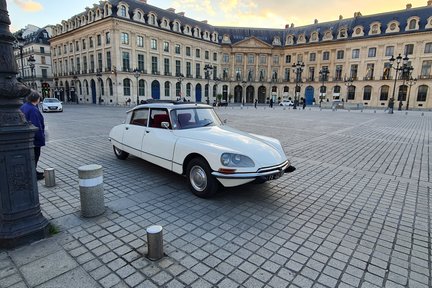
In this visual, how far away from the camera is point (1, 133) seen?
289 cm

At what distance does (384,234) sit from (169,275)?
10.4 feet

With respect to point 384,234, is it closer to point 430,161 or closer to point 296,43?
point 430,161

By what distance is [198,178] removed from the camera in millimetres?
4820

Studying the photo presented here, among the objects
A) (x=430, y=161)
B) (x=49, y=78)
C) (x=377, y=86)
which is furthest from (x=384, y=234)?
(x=49, y=78)

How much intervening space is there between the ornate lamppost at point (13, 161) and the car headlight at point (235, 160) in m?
2.76

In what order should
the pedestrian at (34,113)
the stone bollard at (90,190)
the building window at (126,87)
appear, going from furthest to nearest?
the building window at (126,87) < the pedestrian at (34,113) < the stone bollard at (90,190)

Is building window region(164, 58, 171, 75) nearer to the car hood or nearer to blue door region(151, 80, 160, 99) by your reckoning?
blue door region(151, 80, 160, 99)

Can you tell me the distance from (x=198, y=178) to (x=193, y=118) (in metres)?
1.59

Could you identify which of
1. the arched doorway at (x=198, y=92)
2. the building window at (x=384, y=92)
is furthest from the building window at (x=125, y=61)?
the building window at (x=384, y=92)

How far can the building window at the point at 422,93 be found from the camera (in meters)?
50.8

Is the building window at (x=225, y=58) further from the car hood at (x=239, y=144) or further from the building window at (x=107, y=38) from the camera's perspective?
the car hood at (x=239, y=144)

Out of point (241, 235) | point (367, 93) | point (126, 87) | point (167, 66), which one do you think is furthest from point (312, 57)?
point (241, 235)

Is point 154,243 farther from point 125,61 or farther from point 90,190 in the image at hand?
point 125,61

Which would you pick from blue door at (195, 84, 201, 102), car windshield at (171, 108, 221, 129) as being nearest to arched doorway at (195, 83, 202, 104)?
blue door at (195, 84, 201, 102)
